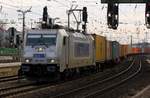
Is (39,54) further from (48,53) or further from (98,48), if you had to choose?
(98,48)

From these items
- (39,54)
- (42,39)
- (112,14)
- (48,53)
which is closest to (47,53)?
(48,53)

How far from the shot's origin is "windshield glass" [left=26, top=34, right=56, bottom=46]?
26.0 m

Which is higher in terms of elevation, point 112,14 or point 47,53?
point 112,14

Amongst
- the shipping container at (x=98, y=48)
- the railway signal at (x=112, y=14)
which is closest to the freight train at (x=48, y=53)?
the railway signal at (x=112, y=14)

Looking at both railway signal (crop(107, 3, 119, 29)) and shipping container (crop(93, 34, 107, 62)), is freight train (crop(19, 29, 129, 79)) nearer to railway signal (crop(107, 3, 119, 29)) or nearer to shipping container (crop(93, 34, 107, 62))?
railway signal (crop(107, 3, 119, 29))

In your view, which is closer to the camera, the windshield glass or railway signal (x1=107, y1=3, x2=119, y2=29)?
the windshield glass

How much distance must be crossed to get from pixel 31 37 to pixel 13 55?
137ft

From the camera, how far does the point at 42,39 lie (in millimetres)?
26141

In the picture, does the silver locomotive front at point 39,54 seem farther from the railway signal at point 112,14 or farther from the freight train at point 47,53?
the railway signal at point 112,14

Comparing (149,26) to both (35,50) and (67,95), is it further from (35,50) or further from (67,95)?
(67,95)

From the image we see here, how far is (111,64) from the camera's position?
181 feet

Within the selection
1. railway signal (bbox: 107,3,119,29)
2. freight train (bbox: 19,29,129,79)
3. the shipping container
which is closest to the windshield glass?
freight train (bbox: 19,29,129,79)

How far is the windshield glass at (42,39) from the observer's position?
26.0 metres

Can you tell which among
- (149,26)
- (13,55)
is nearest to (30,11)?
(13,55)
